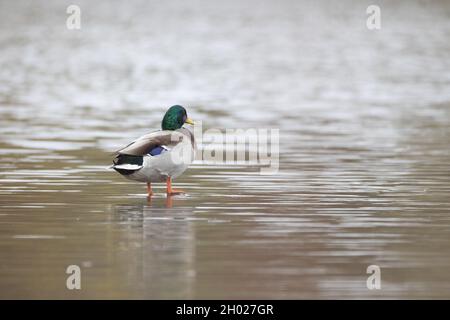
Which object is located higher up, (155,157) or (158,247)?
(155,157)

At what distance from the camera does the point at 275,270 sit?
867cm

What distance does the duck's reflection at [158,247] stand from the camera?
8.19m

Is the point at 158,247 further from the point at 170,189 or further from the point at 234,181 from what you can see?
the point at 234,181

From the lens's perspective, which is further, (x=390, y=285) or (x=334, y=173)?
(x=334, y=173)

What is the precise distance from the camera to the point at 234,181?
44.0 ft

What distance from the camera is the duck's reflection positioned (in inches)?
322

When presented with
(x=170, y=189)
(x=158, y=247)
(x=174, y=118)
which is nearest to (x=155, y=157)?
(x=170, y=189)

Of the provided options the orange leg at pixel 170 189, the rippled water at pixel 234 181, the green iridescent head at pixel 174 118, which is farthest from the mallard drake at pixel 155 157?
the green iridescent head at pixel 174 118

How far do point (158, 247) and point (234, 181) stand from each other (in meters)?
3.95

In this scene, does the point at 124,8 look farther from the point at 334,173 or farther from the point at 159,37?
the point at 334,173

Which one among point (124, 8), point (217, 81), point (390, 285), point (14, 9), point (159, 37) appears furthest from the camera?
point (124, 8)

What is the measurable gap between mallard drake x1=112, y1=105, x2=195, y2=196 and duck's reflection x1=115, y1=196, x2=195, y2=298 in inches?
10.6

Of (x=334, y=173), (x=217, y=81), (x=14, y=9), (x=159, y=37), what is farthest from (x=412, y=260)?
(x=14, y=9)
